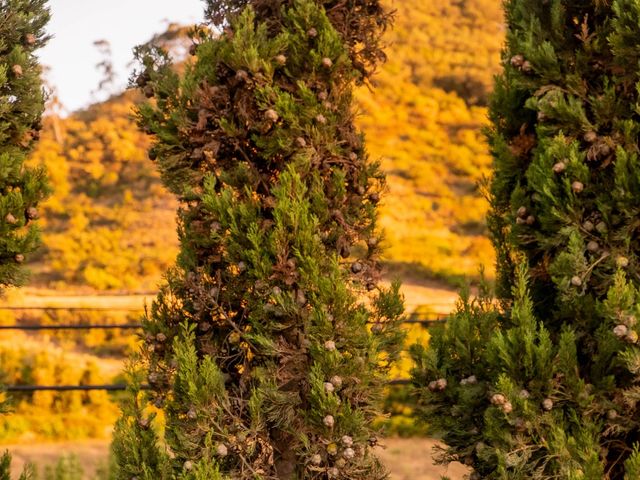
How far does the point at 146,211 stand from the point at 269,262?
22.6 metres

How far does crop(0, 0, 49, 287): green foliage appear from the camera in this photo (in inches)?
209

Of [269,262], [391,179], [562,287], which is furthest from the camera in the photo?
Answer: [391,179]

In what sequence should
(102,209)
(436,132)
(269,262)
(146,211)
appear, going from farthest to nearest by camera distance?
(436,132), (102,209), (146,211), (269,262)

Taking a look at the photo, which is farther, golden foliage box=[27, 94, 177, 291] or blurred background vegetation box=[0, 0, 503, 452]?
golden foliage box=[27, 94, 177, 291]

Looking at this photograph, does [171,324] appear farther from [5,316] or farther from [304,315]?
[5,316]

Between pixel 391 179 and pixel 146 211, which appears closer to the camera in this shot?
pixel 146 211

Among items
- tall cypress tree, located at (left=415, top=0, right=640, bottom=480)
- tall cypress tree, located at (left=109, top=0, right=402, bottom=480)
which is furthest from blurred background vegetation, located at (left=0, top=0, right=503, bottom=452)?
tall cypress tree, located at (left=109, top=0, right=402, bottom=480)

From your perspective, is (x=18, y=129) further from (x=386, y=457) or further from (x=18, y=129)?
(x=386, y=457)

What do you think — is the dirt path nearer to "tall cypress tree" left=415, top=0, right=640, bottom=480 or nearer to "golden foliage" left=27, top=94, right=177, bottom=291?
"tall cypress tree" left=415, top=0, right=640, bottom=480

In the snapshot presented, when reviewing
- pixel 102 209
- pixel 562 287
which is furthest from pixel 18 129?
pixel 102 209

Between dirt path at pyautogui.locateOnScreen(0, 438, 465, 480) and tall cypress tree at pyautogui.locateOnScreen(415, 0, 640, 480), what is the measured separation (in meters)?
4.43

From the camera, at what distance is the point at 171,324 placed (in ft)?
16.6

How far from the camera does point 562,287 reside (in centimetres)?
446

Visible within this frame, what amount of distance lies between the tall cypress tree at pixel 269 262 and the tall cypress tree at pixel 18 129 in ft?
3.23
